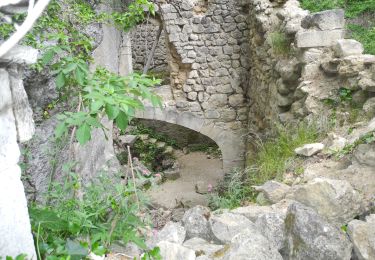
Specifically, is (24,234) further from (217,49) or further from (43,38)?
(217,49)

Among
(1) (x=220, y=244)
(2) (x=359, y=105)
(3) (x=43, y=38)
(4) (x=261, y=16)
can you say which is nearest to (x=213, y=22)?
(4) (x=261, y=16)

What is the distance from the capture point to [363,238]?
6.69 feet

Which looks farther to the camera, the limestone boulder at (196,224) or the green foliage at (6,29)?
the limestone boulder at (196,224)

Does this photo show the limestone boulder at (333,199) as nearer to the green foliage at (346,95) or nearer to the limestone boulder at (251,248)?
the limestone boulder at (251,248)

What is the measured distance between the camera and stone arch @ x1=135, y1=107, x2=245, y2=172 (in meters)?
7.37

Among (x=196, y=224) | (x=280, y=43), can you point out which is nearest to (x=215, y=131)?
(x=280, y=43)

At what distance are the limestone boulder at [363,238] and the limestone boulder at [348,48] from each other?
2.14 m

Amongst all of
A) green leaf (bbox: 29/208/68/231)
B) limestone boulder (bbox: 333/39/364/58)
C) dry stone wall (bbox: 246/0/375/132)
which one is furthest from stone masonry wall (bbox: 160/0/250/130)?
green leaf (bbox: 29/208/68/231)

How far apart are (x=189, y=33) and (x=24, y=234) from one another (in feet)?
19.6

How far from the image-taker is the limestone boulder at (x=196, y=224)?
7.95 ft

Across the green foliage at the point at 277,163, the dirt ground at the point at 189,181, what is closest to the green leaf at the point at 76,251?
the green foliage at the point at 277,163

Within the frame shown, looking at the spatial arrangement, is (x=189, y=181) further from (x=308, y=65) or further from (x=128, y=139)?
(x=308, y=65)

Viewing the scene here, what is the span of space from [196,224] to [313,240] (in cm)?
75

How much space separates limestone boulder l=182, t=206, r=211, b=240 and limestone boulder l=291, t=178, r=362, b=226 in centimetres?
64
